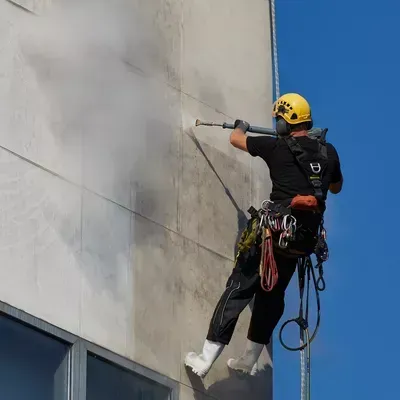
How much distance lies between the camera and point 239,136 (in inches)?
371

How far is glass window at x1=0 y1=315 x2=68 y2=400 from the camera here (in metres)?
7.73

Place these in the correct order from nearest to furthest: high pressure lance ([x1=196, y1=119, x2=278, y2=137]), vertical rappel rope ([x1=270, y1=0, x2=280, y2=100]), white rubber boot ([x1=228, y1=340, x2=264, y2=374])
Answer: white rubber boot ([x1=228, y1=340, x2=264, y2=374]) → high pressure lance ([x1=196, y1=119, x2=278, y2=137]) → vertical rappel rope ([x1=270, y1=0, x2=280, y2=100])

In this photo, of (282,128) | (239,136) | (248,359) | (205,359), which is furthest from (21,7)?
(248,359)

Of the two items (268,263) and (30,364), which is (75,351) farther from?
(268,263)

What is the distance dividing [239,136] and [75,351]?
2.07 m

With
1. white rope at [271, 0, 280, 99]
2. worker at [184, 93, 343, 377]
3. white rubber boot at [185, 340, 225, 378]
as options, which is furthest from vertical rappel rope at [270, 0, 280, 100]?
white rubber boot at [185, 340, 225, 378]

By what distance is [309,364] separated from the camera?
356 inches

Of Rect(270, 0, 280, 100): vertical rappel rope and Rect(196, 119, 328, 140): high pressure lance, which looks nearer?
Rect(196, 119, 328, 140): high pressure lance

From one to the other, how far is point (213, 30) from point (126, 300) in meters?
2.60

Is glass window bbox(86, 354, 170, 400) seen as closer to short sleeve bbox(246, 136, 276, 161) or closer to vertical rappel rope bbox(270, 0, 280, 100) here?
short sleeve bbox(246, 136, 276, 161)

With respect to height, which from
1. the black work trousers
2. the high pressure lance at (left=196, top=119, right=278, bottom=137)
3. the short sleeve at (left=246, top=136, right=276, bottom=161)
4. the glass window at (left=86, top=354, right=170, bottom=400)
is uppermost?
the high pressure lance at (left=196, top=119, right=278, bottom=137)

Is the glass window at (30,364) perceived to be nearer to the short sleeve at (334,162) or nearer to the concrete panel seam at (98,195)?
the concrete panel seam at (98,195)

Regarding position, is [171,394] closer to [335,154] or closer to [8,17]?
[335,154]

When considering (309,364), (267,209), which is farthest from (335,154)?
(309,364)
